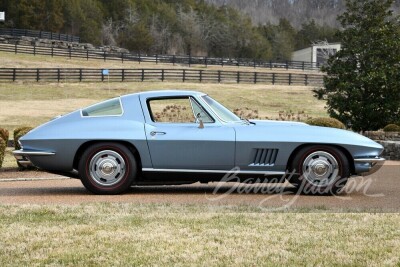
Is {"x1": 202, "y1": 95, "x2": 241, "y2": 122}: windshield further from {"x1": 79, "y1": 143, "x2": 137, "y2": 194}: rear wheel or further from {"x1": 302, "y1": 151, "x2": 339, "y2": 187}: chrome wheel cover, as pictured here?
{"x1": 79, "y1": 143, "x2": 137, "y2": 194}: rear wheel

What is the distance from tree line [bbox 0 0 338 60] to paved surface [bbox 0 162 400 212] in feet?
244

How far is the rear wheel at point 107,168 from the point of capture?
34.4 feet

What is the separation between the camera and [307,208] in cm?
903

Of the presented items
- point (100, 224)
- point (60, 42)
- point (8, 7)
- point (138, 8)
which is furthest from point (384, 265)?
point (138, 8)

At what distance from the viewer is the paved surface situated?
9734mm

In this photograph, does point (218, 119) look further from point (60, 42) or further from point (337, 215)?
point (60, 42)

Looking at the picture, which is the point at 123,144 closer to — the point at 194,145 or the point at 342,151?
the point at 194,145

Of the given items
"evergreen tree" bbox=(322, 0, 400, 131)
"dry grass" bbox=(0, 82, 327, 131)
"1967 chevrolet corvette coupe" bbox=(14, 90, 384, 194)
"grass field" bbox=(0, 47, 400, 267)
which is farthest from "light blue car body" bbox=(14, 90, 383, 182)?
"dry grass" bbox=(0, 82, 327, 131)

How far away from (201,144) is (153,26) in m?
89.9

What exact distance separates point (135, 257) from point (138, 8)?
10134cm

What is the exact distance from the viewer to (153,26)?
9919 cm

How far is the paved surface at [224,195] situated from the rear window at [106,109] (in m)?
1.10

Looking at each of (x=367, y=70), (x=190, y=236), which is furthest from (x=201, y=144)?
(x=367, y=70)

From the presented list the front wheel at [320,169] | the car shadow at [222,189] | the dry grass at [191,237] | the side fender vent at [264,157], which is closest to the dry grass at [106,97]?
the car shadow at [222,189]
